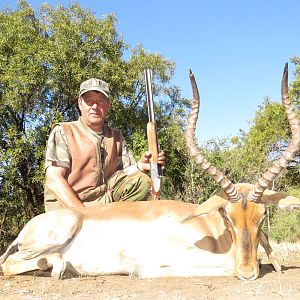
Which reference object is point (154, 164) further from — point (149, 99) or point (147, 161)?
point (149, 99)

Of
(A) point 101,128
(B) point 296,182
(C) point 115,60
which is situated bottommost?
(B) point 296,182

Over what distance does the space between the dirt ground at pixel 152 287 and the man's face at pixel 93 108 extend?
230cm

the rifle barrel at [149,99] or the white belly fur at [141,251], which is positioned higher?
the rifle barrel at [149,99]

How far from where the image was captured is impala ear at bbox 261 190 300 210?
438cm

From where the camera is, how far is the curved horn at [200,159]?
4232mm

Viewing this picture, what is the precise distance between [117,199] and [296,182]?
18.3 m

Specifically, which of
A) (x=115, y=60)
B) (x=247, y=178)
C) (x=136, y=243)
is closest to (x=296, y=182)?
(x=247, y=178)

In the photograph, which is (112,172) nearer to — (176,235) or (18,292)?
(176,235)

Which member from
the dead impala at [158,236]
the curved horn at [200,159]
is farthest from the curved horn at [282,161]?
the curved horn at [200,159]

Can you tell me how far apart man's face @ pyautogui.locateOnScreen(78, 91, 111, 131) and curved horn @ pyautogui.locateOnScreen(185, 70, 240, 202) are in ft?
6.21

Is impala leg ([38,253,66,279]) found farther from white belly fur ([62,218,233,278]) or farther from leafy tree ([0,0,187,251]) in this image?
leafy tree ([0,0,187,251])

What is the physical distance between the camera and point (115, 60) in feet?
46.5

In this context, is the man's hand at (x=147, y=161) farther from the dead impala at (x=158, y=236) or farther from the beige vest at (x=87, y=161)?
the dead impala at (x=158, y=236)

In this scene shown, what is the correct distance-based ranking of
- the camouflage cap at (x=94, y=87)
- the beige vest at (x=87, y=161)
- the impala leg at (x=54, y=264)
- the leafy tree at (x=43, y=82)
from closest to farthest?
the impala leg at (x=54, y=264) → the beige vest at (x=87, y=161) → the camouflage cap at (x=94, y=87) → the leafy tree at (x=43, y=82)
